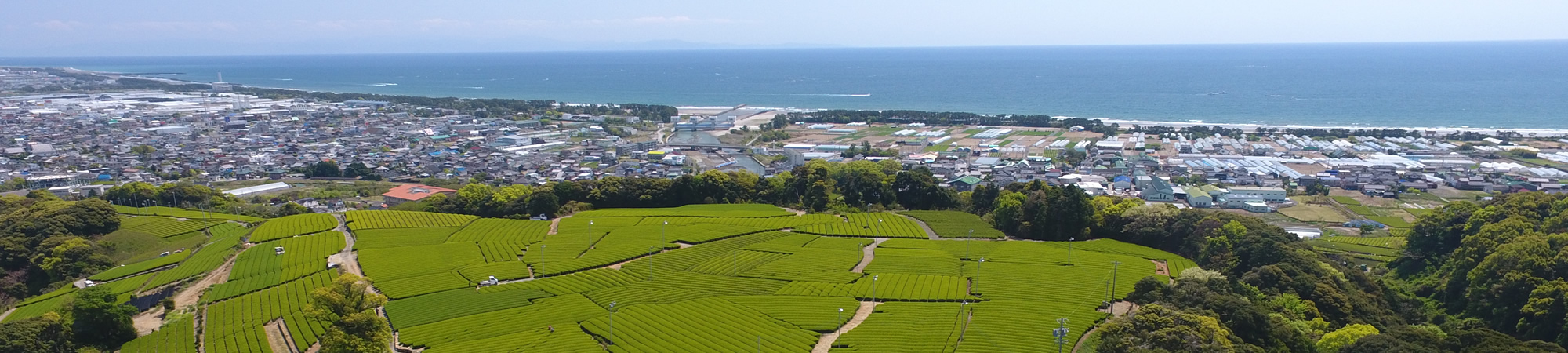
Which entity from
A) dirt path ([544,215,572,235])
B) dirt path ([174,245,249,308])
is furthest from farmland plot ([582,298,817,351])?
dirt path ([174,245,249,308])

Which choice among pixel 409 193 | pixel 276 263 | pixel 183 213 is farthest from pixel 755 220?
pixel 183 213

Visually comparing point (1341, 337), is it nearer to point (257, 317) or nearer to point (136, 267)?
point (257, 317)

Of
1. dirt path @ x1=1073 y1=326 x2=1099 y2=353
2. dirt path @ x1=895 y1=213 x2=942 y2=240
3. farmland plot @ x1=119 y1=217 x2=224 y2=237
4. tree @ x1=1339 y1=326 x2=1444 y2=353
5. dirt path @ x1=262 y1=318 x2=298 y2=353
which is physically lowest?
dirt path @ x1=895 y1=213 x2=942 y2=240

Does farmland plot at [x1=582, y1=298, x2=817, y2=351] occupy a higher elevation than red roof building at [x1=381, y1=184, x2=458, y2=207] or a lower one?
higher

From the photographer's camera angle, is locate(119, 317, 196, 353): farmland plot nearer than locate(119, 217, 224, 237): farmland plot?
Yes

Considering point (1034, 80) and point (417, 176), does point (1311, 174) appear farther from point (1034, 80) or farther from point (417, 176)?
point (1034, 80)

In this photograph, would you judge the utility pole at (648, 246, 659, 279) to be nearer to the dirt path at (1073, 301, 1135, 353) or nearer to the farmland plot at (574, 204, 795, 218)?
the farmland plot at (574, 204, 795, 218)

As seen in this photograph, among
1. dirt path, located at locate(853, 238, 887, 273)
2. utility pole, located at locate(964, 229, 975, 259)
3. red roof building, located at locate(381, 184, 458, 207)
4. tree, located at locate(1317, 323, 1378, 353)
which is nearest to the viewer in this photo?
tree, located at locate(1317, 323, 1378, 353)

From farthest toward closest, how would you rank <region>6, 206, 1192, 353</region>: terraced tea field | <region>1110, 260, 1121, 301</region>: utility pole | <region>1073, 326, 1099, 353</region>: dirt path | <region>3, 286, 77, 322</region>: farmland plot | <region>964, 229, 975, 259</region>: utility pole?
<region>964, 229, 975, 259</region>: utility pole → <region>3, 286, 77, 322</region>: farmland plot → <region>1110, 260, 1121, 301</region>: utility pole → <region>6, 206, 1192, 353</region>: terraced tea field → <region>1073, 326, 1099, 353</region>: dirt path
